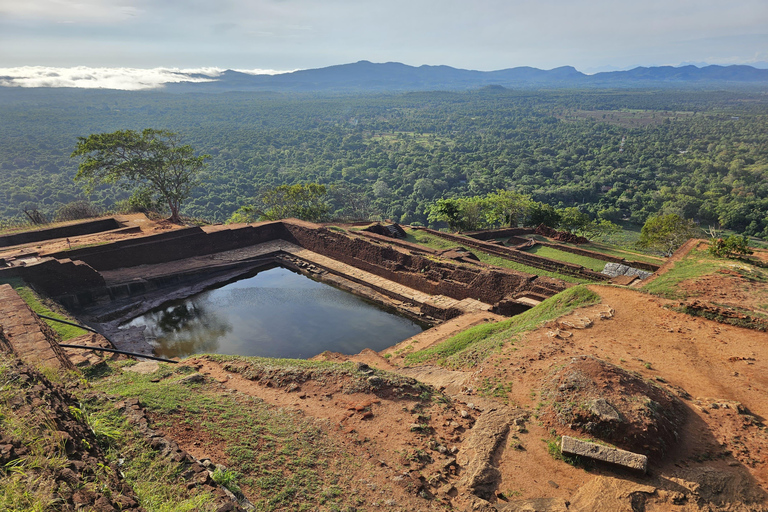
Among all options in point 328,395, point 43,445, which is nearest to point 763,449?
point 328,395

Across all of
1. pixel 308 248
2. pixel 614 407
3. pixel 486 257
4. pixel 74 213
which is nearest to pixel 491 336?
pixel 614 407

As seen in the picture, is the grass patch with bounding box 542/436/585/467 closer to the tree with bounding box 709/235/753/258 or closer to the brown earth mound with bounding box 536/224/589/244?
the tree with bounding box 709/235/753/258

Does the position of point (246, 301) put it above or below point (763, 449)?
below

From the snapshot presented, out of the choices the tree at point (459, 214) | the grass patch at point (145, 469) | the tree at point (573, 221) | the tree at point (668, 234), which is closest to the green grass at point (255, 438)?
the grass patch at point (145, 469)

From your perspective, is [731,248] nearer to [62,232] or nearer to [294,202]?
[294,202]

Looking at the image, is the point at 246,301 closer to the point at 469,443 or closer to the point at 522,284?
the point at 522,284

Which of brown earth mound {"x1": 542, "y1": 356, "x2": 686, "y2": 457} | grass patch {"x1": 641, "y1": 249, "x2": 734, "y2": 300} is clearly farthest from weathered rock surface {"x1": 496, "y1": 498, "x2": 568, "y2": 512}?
grass patch {"x1": 641, "y1": 249, "x2": 734, "y2": 300}
